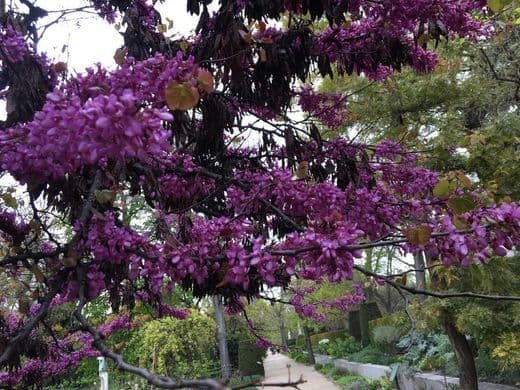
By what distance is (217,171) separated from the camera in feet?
9.37

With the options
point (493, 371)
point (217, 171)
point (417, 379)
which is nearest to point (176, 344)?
point (417, 379)

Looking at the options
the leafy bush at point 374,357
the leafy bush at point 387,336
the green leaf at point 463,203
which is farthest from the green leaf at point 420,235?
the leafy bush at point 387,336

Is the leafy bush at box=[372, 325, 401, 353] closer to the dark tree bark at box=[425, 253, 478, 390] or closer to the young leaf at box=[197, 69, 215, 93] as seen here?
the dark tree bark at box=[425, 253, 478, 390]

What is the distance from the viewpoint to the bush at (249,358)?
15.1 m

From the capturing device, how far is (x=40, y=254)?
187cm

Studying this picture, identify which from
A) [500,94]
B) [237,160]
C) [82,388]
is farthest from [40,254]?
[82,388]

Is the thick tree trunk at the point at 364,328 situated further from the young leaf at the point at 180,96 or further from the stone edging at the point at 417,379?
the young leaf at the point at 180,96

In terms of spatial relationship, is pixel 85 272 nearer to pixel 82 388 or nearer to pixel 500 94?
pixel 500 94

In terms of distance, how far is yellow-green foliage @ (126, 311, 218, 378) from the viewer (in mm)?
9969

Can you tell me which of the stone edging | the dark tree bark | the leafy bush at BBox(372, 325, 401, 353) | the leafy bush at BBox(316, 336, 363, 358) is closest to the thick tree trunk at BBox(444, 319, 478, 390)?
the dark tree bark

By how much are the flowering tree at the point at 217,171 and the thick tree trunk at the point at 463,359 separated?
4239 mm

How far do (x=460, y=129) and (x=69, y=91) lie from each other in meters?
6.72

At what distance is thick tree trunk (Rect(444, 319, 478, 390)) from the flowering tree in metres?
4.24

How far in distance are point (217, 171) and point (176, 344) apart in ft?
26.4
